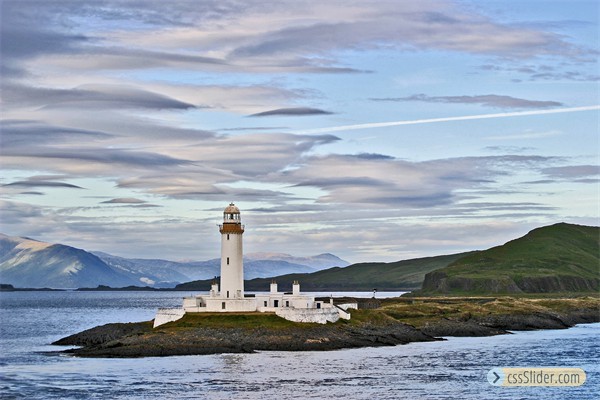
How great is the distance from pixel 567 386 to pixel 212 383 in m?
28.7

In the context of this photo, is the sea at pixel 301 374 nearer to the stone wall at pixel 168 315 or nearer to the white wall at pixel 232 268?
the stone wall at pixel 168 315

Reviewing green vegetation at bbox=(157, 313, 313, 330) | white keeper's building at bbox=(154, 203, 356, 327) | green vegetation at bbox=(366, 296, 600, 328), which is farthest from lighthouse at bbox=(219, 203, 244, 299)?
green vegetation at bbox=(366, 296, 600, 328)

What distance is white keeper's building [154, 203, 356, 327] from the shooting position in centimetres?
10688

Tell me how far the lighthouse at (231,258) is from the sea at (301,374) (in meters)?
16.1

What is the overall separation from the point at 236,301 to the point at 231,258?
17.8 ft

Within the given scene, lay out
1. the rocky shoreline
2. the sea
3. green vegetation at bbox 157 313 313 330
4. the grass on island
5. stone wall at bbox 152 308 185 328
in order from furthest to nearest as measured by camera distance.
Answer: stone wall at bbox 152 308 185 328 < the grass on island < green vegetation at bbox 157 313 313 330 < the rocky shoreline < the sea

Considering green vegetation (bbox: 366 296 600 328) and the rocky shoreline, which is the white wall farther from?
green vegetation (bbox: 366 296 600 328)

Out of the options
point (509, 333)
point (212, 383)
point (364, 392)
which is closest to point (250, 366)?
point (212, 383)

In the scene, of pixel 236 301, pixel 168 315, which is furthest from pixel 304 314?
pixel 168 315

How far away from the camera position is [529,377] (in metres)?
83.6

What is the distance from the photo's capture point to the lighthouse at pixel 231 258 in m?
111

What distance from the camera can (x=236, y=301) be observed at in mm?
108500

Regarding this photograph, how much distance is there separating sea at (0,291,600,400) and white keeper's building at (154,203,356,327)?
8113 millimetres

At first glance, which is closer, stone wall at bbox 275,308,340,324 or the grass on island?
the grass on island
